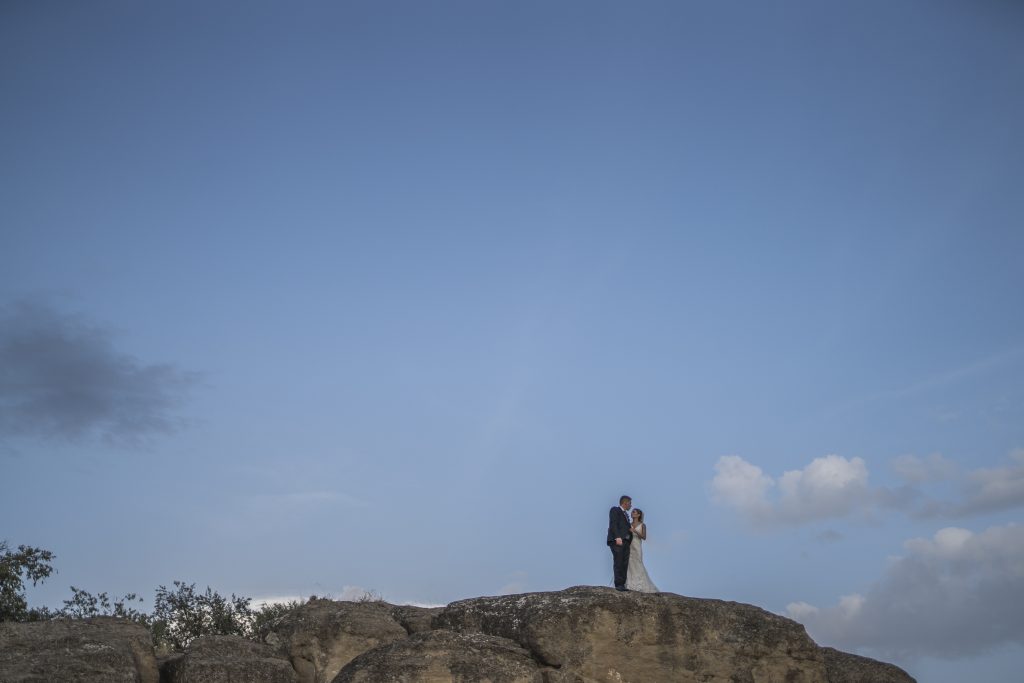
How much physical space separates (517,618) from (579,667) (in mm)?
1409

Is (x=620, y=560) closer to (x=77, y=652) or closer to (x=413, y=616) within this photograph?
(x=413, y=616)

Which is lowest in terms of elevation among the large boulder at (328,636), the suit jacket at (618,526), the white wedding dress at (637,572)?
the large boulder at (328,636)

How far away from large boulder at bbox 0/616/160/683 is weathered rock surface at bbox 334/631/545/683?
6274mm

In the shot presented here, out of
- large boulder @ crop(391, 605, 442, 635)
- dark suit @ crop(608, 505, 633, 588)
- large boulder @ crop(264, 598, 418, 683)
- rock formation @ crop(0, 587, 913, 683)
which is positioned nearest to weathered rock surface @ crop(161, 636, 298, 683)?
rock formation @ crop(0, 587, 913, 683)

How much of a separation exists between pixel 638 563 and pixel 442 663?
870 centimetres

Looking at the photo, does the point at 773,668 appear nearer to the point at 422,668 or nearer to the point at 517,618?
the point at 517,618

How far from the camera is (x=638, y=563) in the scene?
899 inches

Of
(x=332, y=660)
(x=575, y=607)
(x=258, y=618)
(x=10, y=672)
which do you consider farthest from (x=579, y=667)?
(x=258, y=618)

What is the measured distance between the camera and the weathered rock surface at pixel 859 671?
2066cm

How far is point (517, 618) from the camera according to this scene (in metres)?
17.7

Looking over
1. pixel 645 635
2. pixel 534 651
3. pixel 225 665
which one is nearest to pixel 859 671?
pixel 645 635

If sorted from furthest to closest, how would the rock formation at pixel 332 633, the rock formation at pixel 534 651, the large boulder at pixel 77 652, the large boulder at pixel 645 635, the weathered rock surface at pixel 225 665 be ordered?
the rock formation at pixel 332 633
the weathered rock surface at pixel 225 665
the large boulder at pixel 77 652
the large boulder at pixel 645 635
the rock formation at pixel 534 651

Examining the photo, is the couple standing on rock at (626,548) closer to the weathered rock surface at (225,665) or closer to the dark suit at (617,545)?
the dark suit at (617,545)

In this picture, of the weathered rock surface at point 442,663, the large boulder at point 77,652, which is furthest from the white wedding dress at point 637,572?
the large boulder at point 77,652
